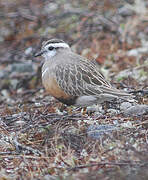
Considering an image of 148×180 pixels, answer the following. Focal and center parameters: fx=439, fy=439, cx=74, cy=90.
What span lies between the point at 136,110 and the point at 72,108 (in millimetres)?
1251

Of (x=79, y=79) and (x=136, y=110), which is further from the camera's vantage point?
(x=79, y=79)

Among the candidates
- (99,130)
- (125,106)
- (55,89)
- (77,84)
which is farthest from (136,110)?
(55,89)

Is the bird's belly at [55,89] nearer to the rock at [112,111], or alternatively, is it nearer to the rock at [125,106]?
the rock at [112,111]

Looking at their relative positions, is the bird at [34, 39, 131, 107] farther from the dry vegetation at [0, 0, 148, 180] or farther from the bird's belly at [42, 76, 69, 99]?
the dry vegetation at [0, 0, 148, 180]

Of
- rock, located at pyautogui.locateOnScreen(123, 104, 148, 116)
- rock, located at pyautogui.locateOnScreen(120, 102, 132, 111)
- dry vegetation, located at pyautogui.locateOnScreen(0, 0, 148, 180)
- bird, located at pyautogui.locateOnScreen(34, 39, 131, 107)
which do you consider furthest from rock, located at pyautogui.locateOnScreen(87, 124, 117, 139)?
rock, located at pyautogui.locateOnScreen(120, 102, 132, 111)

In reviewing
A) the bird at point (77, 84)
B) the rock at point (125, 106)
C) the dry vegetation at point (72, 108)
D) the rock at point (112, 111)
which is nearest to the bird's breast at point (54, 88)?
the bird at point (77, 84)

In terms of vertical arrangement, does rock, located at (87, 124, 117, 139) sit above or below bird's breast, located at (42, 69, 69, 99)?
below

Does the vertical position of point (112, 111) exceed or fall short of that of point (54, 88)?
it falls short

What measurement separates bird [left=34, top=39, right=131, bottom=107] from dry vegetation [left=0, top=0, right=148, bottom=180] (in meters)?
0.26

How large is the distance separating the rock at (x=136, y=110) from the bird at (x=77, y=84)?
0.19 m

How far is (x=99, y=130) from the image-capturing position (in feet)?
18.1

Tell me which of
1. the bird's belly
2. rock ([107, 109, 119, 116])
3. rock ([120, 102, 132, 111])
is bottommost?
rock ([107, 109, 119, 116])

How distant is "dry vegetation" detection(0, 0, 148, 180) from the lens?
495cm

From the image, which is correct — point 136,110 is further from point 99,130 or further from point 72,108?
point 72,108
